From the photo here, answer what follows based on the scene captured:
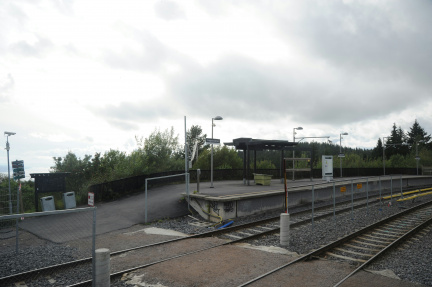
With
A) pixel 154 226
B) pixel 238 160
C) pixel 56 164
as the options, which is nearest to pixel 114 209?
pixel 154 226

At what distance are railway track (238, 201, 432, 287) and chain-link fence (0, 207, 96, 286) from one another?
392cm

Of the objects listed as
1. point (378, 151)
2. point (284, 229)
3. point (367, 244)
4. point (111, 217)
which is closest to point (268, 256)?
point (284, 229)

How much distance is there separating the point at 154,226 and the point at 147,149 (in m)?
21.4

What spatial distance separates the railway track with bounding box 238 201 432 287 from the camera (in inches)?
312

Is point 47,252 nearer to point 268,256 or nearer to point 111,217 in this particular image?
point 111,217

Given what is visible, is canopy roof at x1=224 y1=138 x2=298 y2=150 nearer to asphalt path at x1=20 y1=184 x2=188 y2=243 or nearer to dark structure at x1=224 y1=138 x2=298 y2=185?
dark structure at x1=224 y1=138 x2=298 y2=185

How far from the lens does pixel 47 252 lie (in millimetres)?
8734

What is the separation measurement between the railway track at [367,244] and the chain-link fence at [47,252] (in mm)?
3921

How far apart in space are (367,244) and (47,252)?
956cm

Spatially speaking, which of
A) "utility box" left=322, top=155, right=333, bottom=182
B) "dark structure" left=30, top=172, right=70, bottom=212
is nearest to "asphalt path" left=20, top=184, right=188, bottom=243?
"dark structure" left=30, top=172, right=70, bottom=212

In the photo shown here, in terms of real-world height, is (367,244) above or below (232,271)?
below

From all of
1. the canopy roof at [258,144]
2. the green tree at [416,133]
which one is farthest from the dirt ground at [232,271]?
the green tree at [416,133]

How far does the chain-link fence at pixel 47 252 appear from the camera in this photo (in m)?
6.64

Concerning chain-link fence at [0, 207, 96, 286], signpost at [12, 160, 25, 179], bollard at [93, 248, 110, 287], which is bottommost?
chain-link fence at [0, 207, 96, 286]
